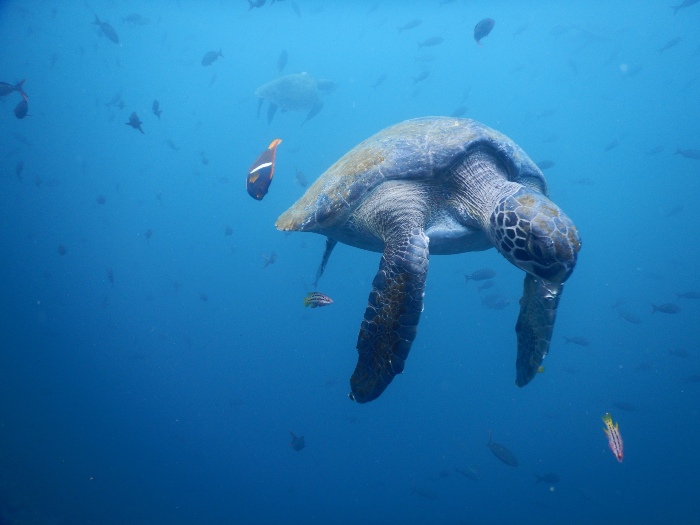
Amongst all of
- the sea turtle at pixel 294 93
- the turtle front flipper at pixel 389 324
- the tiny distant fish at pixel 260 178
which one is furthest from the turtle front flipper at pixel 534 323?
the sea turtle at pixel 294 93

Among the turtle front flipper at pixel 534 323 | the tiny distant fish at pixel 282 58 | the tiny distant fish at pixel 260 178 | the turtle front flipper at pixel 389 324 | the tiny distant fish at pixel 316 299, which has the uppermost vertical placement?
the tiny distant fish at pixel 282 58

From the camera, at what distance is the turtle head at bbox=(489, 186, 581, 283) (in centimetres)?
269

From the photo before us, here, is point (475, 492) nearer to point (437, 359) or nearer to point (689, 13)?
point (437, 359)

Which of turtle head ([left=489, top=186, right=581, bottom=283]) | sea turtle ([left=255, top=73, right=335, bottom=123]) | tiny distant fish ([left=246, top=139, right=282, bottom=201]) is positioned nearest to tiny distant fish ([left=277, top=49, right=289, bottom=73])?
sea turtle ([left=255, top=73, right=335, bottom=123])

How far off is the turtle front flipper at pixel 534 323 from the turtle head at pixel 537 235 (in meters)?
0.74

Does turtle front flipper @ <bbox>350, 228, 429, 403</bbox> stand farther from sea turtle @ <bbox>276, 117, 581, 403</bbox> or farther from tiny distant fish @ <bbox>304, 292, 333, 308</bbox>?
tiny distant fish @ <bbox>304, 292, 333, 308</bbox>

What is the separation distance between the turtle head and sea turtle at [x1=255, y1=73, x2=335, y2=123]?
15.2 m

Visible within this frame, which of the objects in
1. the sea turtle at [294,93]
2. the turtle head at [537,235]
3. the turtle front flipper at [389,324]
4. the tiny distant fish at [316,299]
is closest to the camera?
the turtle head at [537,235]

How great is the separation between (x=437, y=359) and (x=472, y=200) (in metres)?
37.5

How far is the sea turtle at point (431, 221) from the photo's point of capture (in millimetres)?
2834

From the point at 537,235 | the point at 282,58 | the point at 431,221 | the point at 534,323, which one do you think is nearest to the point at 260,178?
the point at 431,221

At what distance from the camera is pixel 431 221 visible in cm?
404

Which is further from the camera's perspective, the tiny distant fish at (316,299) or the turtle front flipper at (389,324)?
the tiny distant fish at (316,299)

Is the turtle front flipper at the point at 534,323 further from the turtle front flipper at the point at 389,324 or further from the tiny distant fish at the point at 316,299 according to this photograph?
the tiny distant fish at the point at 316,299
